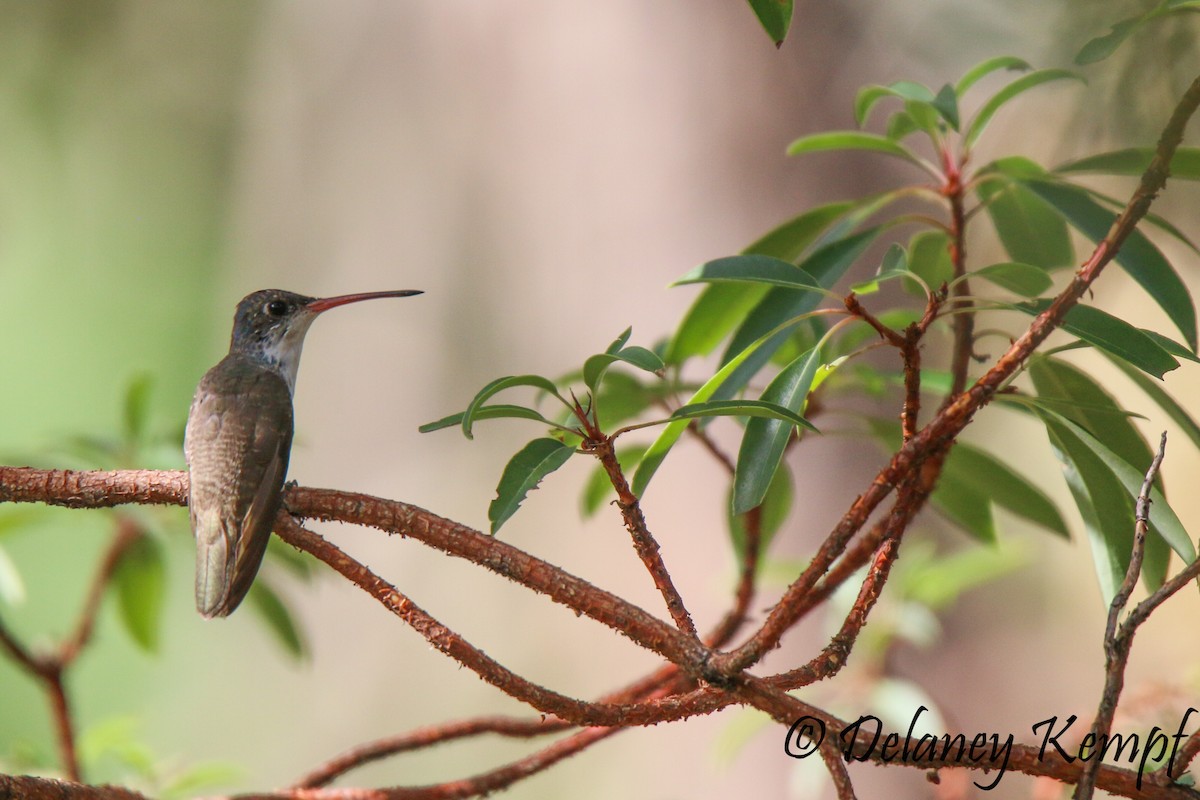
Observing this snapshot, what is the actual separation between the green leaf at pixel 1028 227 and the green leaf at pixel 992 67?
0.74 feet

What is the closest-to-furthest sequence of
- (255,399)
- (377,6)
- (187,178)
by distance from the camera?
(255,399) → (377,6) → (187,178)

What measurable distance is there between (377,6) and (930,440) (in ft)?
18.2

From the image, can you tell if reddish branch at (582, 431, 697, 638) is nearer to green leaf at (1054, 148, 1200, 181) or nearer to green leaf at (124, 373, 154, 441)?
green leaf at (1054, 148, 1200, 181)

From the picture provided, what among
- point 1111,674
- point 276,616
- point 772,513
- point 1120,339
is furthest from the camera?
point 276,616

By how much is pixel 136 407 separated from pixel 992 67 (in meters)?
2.13

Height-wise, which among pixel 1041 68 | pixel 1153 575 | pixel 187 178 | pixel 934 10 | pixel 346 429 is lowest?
pixel 1153 575

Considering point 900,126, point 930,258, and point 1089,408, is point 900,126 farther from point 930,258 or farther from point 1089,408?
point 1089,408

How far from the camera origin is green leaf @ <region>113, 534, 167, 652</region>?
254 cm

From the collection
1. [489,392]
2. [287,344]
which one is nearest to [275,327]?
[287,344]

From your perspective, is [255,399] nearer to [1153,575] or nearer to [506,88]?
[1153,575]

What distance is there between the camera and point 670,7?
3.85 meters

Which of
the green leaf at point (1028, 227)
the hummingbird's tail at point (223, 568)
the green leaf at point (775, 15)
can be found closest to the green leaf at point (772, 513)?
the green leaf at point (1028, 227)

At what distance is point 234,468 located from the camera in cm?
167

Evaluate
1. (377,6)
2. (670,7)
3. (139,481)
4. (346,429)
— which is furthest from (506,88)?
(139,481)
